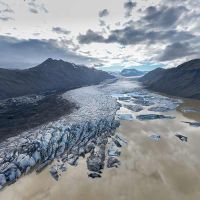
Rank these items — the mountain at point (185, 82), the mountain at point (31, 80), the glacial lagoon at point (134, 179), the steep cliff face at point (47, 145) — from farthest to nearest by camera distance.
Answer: the mountain at point (31, 80)
the mountain at point (185, 82)
the steep cliff face at point (47, 145)
the glacial lagoon at point (134, 179)

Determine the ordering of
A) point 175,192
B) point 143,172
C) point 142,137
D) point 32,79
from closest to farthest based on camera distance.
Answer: point 175,192 → point 143,172 → point 142,137 → point 32,79

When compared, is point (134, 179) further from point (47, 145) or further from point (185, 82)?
point (185, 82)

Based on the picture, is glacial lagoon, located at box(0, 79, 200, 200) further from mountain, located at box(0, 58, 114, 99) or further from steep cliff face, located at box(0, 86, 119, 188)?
mountain, located at box(0, 58, 114, 99)

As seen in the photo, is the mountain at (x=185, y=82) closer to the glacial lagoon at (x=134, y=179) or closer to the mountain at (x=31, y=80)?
the mountain at (x=31, y=80)

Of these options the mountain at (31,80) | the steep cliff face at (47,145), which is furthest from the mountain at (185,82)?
the steep cliff face at (47,145)

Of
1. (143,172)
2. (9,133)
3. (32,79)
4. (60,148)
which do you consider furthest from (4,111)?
(32,79)

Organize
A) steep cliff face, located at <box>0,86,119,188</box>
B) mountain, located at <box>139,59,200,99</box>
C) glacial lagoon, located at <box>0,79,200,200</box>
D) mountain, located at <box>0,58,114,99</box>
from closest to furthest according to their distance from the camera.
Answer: glacial lagoon, located at <box>0,79,200,200</box>, steep cliff face, located at <box>0,86,119,188</box>, mountain, located at <box>139,59,200,99</box>, mountain, located at <box>0,58,114,99</box>

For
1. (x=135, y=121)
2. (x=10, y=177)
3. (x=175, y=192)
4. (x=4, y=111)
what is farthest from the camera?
(x=4, y=111)

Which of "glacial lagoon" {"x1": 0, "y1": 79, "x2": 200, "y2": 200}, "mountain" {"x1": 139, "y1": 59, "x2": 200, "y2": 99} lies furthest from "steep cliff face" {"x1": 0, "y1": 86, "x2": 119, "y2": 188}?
"mountain" {"x1": 139, "y1": 59, "x2": 200, "y2": 99}

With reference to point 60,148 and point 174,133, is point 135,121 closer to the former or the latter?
point 174,133

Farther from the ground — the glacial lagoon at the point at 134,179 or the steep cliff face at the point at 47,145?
the steep cliff face at the point at 47,145

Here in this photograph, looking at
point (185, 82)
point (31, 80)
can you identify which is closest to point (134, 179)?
point (185, 82)
